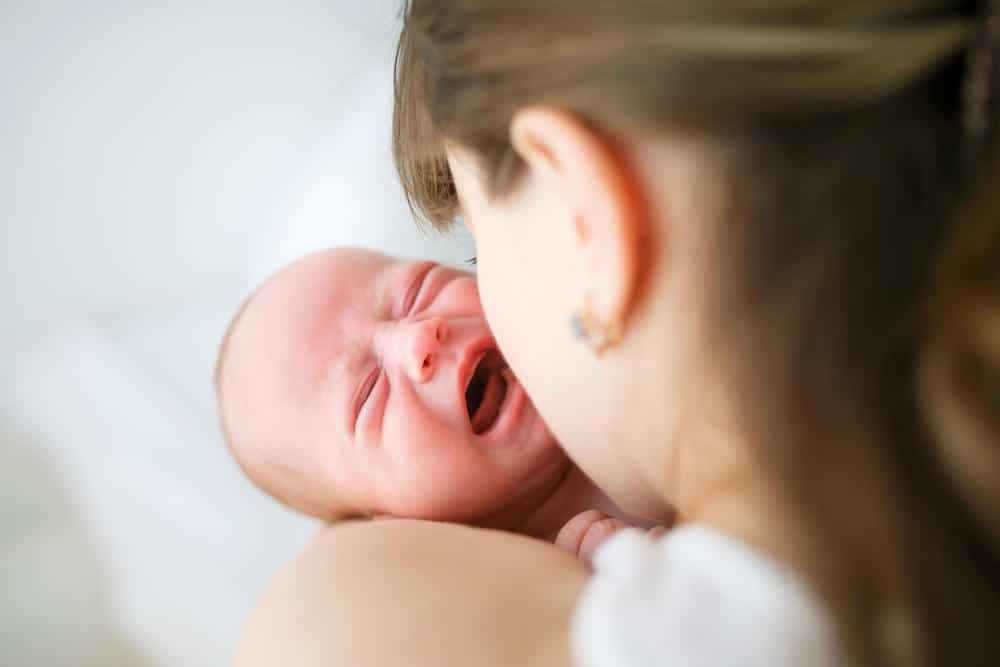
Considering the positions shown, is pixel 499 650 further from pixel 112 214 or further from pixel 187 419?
pixel 112 214

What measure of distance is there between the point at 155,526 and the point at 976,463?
109 centimetres

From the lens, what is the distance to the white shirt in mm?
476

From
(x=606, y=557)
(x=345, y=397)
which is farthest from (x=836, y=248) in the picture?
(x=345, y=397)

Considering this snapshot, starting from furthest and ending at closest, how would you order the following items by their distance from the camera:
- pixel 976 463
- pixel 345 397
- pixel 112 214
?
pixel 112 214
pixel 345 397
pixel 976 463

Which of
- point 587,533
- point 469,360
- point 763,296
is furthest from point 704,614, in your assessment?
point 469,360

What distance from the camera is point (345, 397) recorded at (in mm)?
989

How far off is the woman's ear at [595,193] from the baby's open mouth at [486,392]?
449mm

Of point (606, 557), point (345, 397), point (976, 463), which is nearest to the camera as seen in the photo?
point (976, 463)

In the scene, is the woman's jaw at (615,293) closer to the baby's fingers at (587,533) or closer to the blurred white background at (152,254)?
the baby's fingers at (587,533)

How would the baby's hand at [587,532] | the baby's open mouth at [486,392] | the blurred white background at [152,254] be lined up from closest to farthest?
the baby's hand at [587,532] → the baby's open mouth at [486,392] → the blurred white background at [152,254]

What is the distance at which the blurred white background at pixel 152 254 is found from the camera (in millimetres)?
1221

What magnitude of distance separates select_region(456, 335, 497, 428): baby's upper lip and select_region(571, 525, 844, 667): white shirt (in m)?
0.41

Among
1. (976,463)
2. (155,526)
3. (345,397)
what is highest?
(976,463)

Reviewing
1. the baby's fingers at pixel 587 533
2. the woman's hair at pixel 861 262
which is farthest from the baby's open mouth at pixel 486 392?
the woman's hair at pixel 861 262
